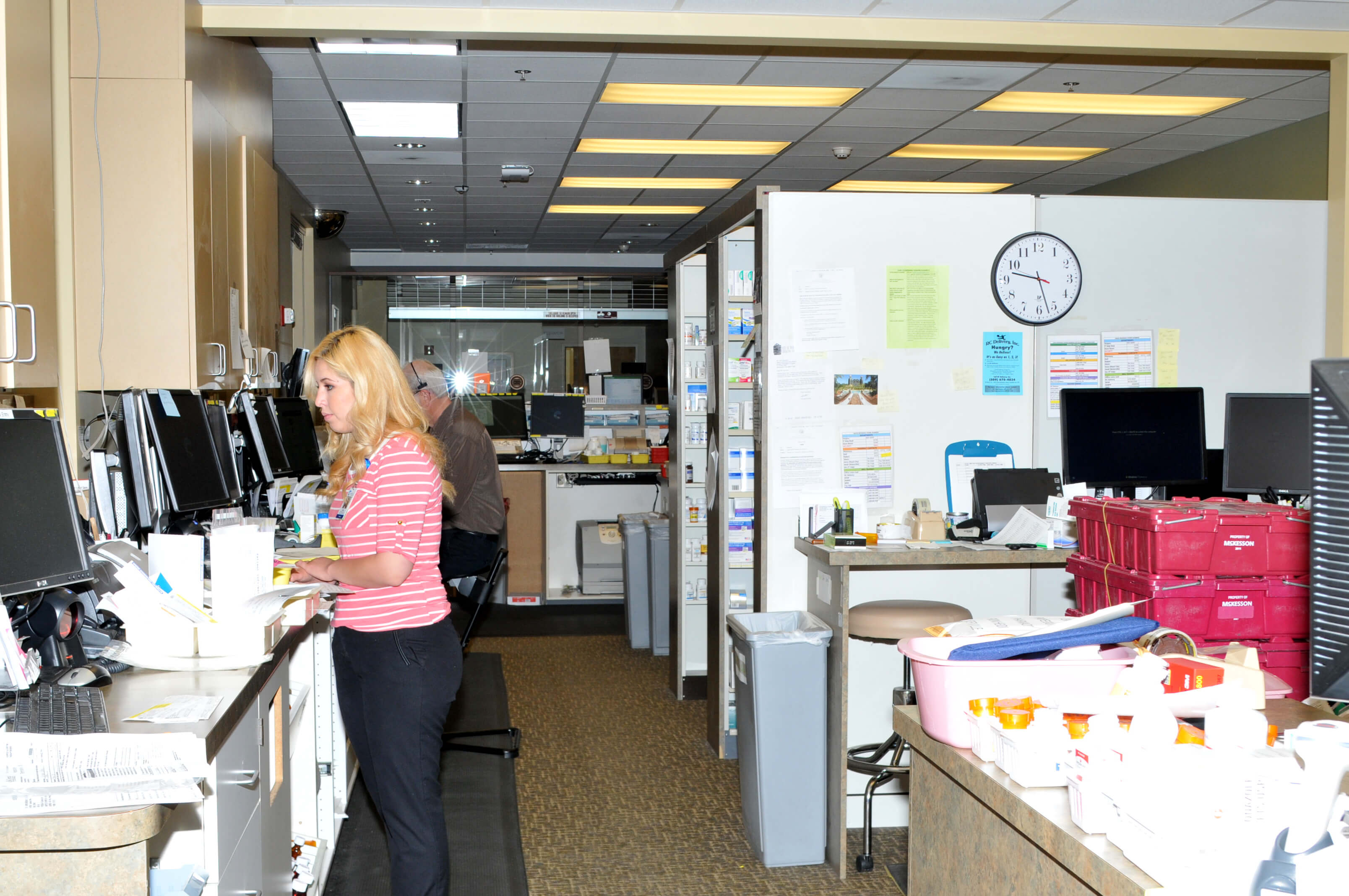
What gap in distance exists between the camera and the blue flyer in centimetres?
381

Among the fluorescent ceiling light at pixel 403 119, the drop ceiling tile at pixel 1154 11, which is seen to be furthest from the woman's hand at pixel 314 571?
the fluorescent ceiling light at pixel 403 119

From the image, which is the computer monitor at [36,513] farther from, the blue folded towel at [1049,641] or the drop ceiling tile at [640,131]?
the drop ceiling tile at [640,131]

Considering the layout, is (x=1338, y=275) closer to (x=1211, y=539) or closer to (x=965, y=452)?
(x=965, y=452)

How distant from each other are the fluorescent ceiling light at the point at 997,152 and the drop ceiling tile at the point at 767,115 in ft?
3.52

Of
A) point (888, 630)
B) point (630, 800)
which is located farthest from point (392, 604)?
point (630, 800)

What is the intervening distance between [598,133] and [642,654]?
3.29m

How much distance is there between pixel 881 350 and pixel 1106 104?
3294 millimetres

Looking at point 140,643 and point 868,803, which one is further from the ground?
point 140,643

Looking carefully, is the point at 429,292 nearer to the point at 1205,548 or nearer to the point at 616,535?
the point at 616,535

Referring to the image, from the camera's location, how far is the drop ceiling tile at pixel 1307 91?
5445mm

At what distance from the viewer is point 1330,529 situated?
1.13 metres

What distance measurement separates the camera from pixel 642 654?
6004 mm

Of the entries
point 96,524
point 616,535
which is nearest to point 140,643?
point 96,524

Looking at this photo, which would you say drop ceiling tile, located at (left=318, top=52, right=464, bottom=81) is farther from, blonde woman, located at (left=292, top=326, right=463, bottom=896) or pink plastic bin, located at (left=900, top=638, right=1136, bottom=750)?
pink plastic bin, located at (left=900, top=638, right=1136, bottom=750)
